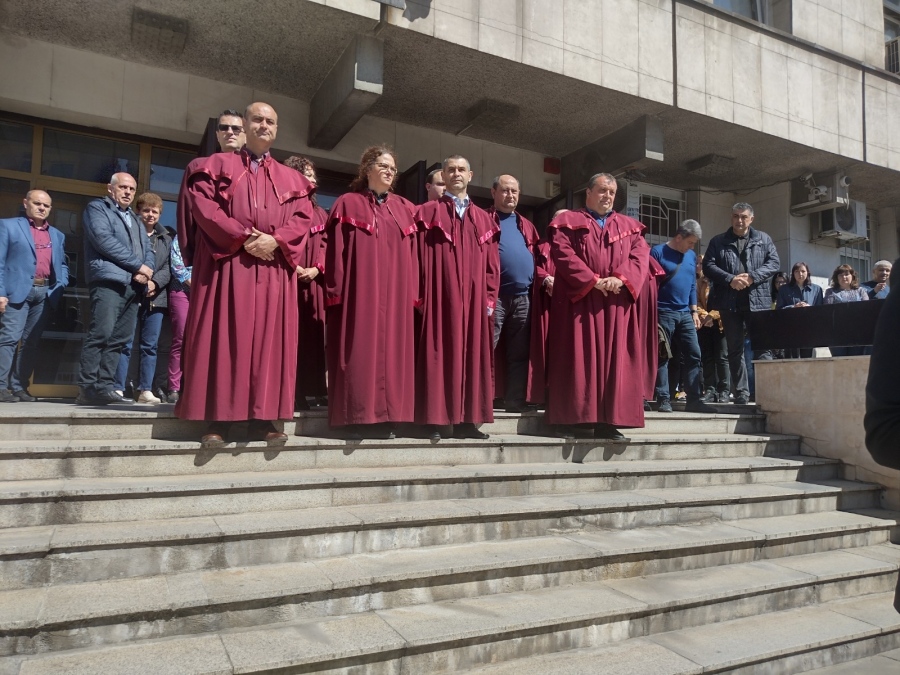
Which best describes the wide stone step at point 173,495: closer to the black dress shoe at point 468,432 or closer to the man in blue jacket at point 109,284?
the black dress shoe at point 468,432

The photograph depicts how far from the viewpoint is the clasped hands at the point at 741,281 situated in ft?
23.9

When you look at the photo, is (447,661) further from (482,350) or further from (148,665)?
(482,350)

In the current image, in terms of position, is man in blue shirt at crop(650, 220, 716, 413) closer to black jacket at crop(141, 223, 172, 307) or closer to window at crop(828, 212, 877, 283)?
black jacket at crop(141, 223, 172, 307)

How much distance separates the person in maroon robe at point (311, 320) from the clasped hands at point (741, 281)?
4404 millimetres

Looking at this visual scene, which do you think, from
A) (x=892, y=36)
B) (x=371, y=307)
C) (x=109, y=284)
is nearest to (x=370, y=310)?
(x=371, y=307)

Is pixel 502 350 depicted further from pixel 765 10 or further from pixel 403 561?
pixel 765 10

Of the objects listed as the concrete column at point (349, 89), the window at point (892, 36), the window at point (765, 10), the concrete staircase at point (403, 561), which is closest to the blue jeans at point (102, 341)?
the concrete staircase at point (403, 561)

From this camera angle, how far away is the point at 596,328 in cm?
560

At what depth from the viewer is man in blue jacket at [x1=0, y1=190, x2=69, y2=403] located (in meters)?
5.84

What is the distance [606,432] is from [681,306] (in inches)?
85.4

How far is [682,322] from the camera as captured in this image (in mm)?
7184

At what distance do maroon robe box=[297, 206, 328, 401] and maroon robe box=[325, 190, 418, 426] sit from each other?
425mm

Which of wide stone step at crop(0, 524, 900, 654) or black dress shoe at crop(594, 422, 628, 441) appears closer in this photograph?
wide stone step at crop(0, 524, 900, 654)

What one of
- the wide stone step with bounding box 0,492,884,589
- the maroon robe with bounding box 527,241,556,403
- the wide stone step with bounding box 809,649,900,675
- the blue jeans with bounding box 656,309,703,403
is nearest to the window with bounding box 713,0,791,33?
the blue jeans with bounding box 656,309,703,403
